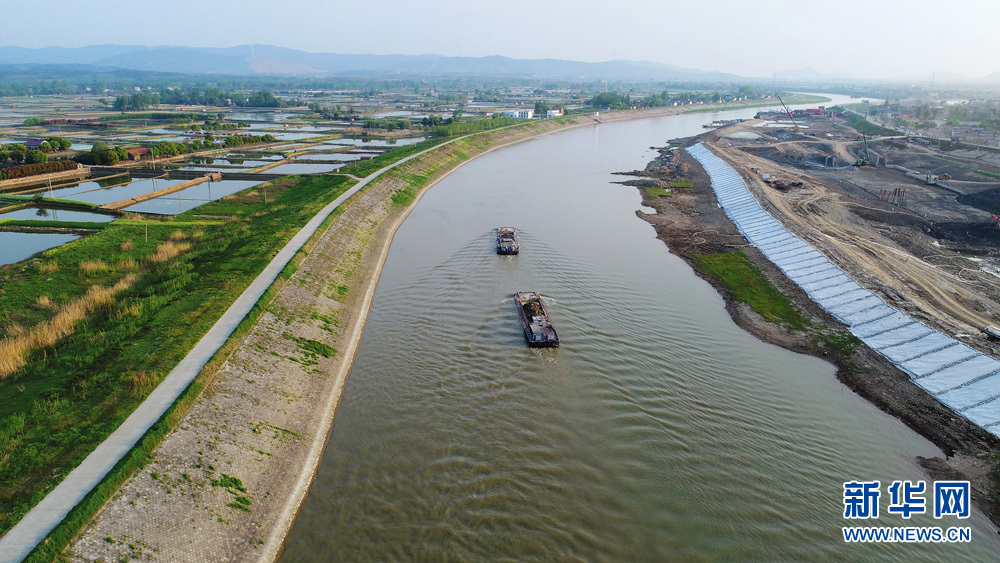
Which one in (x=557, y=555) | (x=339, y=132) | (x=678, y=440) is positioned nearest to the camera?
(x=557, y=555)

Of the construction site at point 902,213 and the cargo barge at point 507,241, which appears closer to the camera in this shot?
the construction site at point 902,213

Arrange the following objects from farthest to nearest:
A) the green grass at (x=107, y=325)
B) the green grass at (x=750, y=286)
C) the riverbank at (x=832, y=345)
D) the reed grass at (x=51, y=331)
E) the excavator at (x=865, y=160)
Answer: the excavator at (x=865, y=160), the green grass at (x=750, y=286), the reed grass at (x=51, y=331), the riverbank at (x=832, y=345), the green grass at (x=107, y=325)

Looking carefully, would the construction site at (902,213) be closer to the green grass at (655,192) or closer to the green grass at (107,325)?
the green grass at (655,192)

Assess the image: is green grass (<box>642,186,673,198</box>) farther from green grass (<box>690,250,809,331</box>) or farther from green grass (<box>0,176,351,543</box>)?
green grass (<box>0,176,351,543</box>)

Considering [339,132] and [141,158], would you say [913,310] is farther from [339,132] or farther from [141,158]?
[339,132]

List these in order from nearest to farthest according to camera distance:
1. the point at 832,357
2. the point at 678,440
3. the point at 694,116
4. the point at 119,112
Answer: the point at 678,440
the point at 832,357
the point at 119,112
the point at 694,116

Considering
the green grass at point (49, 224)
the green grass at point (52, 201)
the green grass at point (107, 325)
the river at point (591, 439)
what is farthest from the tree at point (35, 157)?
Answer: the river at point (591, 439)

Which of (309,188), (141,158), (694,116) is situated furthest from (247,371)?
(694,116)
